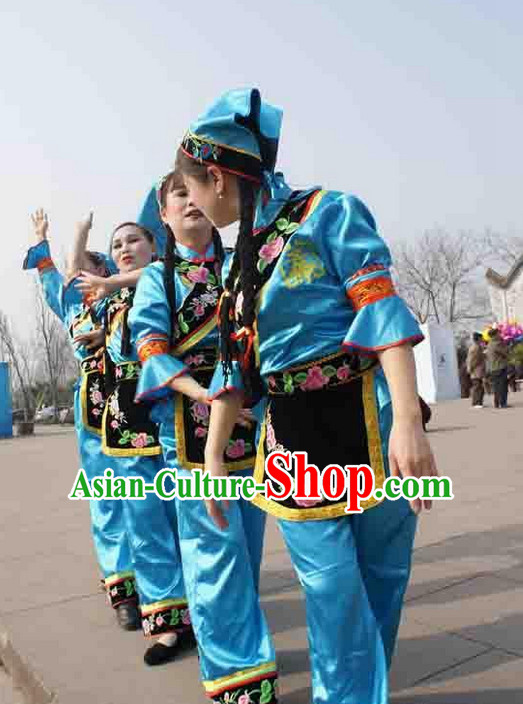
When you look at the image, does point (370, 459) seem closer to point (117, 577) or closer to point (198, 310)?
point (198, 310)

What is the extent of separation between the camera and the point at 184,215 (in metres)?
2.90

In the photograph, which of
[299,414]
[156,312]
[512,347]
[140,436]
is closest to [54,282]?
[140,436]

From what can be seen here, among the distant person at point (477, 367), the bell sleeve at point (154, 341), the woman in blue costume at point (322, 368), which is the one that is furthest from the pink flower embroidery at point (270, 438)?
the distant person at point (477, 367)

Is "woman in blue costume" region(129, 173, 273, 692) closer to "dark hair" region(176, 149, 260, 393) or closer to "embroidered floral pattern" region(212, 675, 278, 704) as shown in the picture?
"embroidered floral pattern" region(212, 675, 278, 704)

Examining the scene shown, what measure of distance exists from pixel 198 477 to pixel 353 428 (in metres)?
0.90

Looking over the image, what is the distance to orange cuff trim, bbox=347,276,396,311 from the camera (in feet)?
6.08

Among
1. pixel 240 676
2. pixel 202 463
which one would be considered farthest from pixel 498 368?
pixel 240 676

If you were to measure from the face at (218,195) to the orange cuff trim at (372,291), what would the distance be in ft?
1.49

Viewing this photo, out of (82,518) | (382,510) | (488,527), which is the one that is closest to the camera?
(382,510)

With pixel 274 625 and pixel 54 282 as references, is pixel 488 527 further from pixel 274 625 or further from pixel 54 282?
pixel 54 282

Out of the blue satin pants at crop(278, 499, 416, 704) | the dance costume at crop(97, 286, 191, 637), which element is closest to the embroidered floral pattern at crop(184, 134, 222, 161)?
the blue satin pants at crop(278, 499, 416, 704)

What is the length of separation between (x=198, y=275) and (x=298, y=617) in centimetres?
157

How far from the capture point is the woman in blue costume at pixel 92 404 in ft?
12.1

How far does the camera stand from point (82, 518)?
6.63 m
